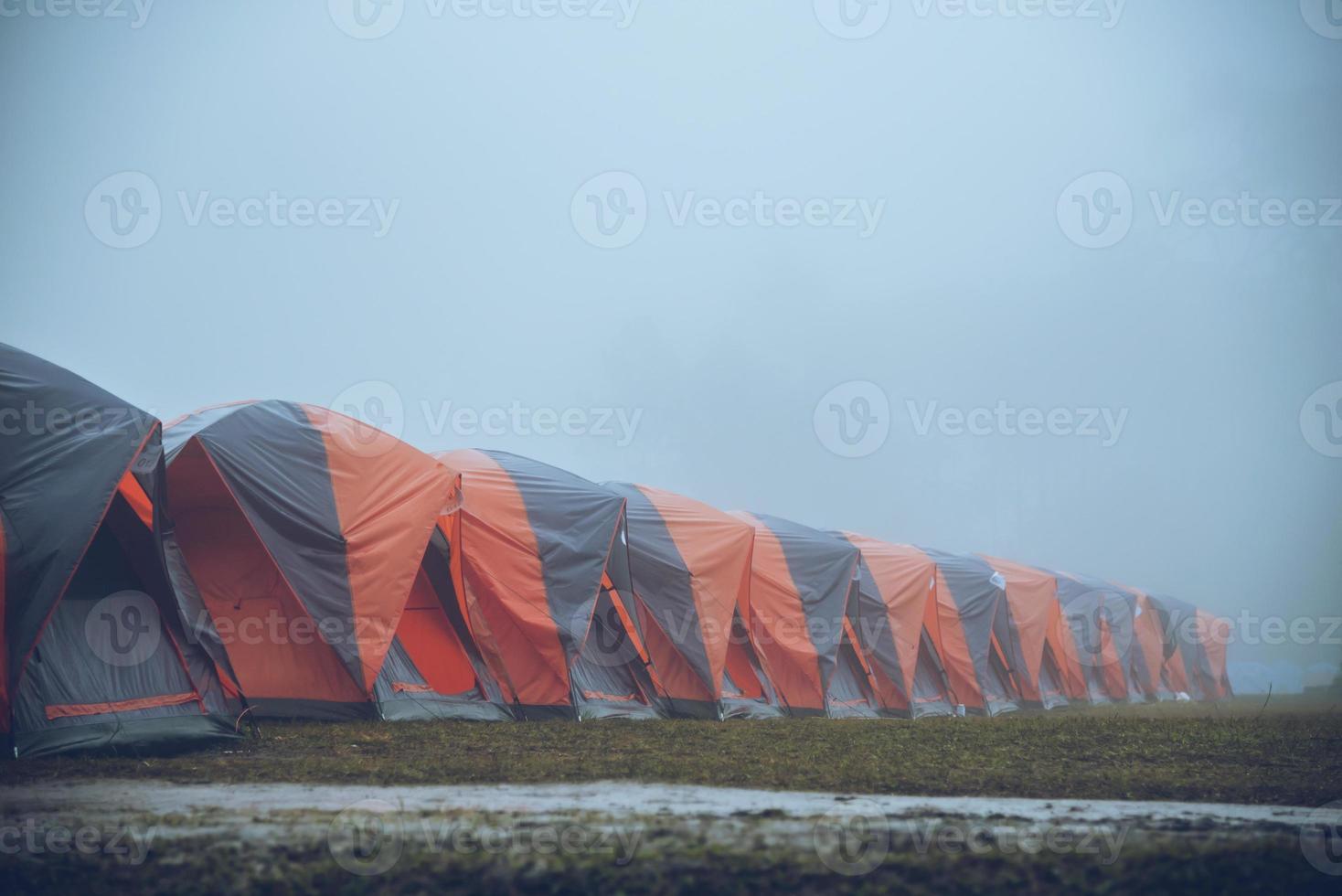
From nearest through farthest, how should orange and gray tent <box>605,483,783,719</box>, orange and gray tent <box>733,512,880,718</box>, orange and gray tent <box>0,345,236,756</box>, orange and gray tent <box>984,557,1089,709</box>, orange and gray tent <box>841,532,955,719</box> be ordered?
orange and gray tent <box>0,345,236,756</box>, orange and gray tent <box>605,483,783,719</box>, orange and gray tent <box>733,512,880,718</box>, orange and gray tent <box>841,532,955,719</box>, orange and gray tent <box>984,557,1089,709</box>

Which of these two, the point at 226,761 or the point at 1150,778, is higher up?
the point at 1150,778

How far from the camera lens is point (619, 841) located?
406 cm

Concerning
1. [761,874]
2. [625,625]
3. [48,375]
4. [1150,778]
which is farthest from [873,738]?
[48,375]

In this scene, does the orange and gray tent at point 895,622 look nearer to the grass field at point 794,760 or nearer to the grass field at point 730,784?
the grass field at point 730,784

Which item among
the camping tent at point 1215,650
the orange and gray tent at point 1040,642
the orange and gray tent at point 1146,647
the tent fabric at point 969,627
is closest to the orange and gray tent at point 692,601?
the tent fabric at point 969,627

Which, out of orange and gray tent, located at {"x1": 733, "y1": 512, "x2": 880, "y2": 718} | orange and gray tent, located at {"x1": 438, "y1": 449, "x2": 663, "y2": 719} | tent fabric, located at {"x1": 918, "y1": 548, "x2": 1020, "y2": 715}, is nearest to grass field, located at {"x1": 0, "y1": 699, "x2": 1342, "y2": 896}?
orange and gray tent, located at {"x1": 438, "y1": 449, "x2": 663, "y2": 719}

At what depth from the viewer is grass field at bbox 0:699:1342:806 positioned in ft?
19.5

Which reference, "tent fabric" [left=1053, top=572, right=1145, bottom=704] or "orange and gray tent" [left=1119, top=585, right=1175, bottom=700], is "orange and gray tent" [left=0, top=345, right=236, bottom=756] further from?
"orange and gray tent" [left=1119, top=585, right=1175, bottom=700]

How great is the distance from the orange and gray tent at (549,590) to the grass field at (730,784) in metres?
A: 0.89

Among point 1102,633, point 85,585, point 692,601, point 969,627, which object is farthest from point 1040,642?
point 85,585

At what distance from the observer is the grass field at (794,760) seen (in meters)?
5.95

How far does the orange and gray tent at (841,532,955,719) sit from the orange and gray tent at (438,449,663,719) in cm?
541

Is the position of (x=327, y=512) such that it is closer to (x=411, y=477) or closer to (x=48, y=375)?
(x=411, y=477)

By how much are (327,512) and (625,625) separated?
420cm
